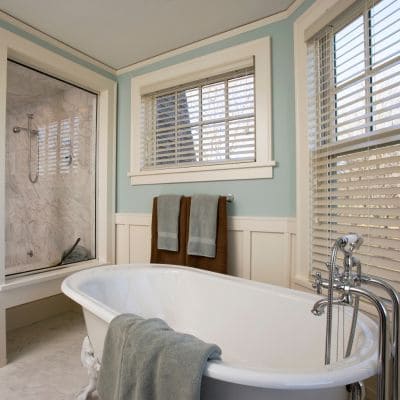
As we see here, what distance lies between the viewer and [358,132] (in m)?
1.41

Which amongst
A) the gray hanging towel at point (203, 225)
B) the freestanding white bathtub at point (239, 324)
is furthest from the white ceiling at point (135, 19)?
the freestanding white bathtub at point (239, 324)

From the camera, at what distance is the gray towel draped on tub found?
80 cm

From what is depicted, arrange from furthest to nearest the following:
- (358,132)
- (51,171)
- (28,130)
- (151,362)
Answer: (51,171)
(28,130)
(358,132)
(151,362)

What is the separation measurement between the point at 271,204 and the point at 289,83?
0.80 metres

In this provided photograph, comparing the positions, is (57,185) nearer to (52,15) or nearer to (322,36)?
(52,15)

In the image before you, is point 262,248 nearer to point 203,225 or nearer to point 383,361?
point 203,225

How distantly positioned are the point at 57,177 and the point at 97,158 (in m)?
0.46

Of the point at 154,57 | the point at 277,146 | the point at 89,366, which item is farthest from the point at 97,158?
the point at 89,366

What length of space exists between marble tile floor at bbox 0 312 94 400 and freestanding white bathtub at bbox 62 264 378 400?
1.75 feet

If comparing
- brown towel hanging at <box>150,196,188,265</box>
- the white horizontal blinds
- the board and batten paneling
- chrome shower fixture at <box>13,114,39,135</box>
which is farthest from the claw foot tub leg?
chrome shower fixture at <box>13,114,39,135</box>

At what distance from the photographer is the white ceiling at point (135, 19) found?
178cm

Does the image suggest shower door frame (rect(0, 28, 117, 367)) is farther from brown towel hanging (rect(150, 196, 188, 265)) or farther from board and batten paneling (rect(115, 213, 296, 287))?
board and batten paneling (rect(115, 213, 296, 287))

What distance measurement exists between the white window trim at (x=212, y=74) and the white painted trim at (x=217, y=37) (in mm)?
98

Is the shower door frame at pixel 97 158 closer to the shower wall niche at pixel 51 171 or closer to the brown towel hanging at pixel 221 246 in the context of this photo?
the shower wall niche at pixel 51 171
